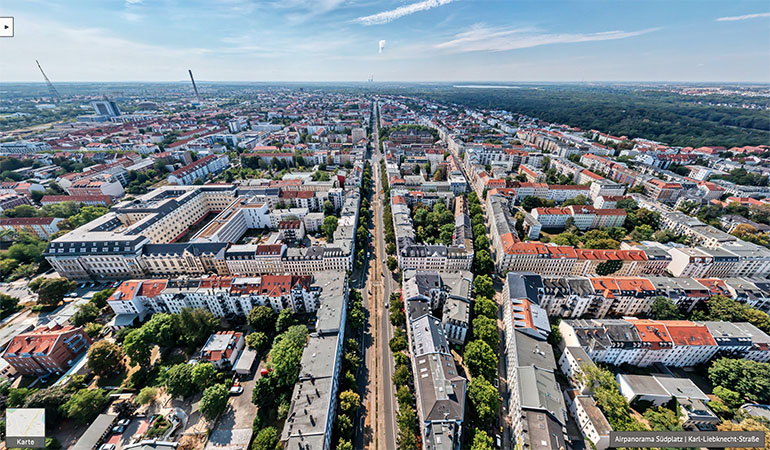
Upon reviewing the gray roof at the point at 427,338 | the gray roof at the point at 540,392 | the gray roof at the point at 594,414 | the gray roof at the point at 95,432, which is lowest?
the gray roof at the point at 95,432

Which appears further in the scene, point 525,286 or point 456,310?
point 525,286

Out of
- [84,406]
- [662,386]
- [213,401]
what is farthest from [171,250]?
[662,386]

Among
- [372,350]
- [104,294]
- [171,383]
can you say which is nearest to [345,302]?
[372,350]

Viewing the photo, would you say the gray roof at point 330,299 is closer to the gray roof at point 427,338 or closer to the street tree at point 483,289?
the gray roof at point 427,338

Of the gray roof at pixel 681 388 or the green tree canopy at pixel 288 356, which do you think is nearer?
the gray roof at pixel 681 388

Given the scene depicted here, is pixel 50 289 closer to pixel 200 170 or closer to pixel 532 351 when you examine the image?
pixel 200 170

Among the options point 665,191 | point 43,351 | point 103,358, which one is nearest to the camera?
point 43,351

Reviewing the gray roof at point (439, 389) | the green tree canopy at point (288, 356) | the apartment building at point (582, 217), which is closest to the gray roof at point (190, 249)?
the green tree canopy at point (288, 356)

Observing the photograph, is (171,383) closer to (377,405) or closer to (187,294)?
(187,294)
